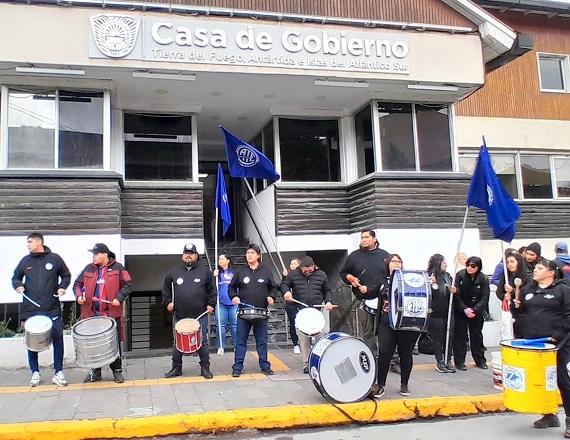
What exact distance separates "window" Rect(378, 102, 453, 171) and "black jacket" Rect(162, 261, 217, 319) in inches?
190

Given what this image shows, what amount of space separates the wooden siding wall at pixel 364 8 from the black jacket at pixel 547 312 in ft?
21.8

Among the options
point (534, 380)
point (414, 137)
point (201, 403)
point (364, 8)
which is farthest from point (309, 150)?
point (534, 380)

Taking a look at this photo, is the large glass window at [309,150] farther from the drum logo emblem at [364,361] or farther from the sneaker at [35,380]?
the sneaker at [35,380]

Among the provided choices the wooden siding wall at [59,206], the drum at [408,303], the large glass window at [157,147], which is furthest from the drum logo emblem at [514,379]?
the large glass window at [157,147]

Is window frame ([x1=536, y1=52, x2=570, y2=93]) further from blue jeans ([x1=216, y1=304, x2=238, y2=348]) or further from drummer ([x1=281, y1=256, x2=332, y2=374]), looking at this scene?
blue jeans ([x1=216, y1=304, x2=238, y2=348])

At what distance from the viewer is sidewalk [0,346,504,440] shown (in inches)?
220

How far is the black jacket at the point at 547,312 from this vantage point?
17.9ft

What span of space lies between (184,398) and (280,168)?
628cm

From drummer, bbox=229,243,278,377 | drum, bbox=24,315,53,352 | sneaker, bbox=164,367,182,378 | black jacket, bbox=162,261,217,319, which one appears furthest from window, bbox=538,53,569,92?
drum, bbox=24,315,53,352

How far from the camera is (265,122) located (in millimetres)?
12398

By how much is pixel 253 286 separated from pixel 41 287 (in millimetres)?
2759

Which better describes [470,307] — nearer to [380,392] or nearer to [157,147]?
[380,392]

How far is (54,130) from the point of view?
9.49m

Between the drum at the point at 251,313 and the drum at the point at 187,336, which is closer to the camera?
the drum at the point at 187,336
